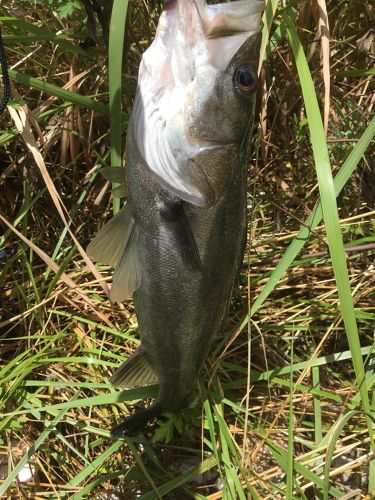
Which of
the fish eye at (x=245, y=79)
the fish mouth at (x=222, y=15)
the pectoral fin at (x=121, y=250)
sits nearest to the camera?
the fish mouth at (x=222, y=15)

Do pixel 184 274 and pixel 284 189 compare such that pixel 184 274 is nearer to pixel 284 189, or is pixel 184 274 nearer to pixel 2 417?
pixel 2 417

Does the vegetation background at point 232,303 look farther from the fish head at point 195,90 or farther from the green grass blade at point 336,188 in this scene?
the fish head at point 195,90

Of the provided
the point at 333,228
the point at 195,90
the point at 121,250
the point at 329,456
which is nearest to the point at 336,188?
the point at 333,228

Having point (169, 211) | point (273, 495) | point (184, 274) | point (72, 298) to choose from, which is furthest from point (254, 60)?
point (273, 495)

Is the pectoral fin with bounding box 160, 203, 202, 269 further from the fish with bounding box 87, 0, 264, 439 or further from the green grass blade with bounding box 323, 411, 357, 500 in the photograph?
the green grass blade with bounding box 323, 411, 357, 500

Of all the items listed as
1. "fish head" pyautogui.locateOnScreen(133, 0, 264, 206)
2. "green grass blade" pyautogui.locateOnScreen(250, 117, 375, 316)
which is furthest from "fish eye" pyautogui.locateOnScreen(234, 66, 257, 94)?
"green grass blade" pyautogui.locateOnScreen(250, 117, 375, 316)

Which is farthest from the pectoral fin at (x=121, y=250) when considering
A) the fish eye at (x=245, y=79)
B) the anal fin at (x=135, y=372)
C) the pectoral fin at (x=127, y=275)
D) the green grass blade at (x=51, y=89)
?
the green grass blade at (x=51, y=89)
